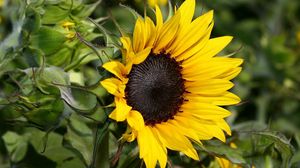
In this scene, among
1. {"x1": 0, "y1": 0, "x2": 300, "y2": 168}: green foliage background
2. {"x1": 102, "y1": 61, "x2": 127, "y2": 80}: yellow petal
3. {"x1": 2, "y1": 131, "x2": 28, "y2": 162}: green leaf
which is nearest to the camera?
{"x1": 102, "y1": 61, "x2": 127, "y2": 80}: yellow petal

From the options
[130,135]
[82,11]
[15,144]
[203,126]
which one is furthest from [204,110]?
[15,144]

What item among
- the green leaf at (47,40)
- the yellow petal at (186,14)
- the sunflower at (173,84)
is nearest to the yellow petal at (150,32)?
the sunflower at (173,84)

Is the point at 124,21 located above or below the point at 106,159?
below

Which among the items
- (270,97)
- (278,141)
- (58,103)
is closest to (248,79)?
(270,97)

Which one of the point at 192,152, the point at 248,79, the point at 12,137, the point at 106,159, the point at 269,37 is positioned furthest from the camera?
the point at 269,37

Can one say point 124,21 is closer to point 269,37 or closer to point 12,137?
point 269,37

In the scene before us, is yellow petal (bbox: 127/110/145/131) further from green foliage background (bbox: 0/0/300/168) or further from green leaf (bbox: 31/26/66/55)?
green leaf (bbox: 31/26/66/55)

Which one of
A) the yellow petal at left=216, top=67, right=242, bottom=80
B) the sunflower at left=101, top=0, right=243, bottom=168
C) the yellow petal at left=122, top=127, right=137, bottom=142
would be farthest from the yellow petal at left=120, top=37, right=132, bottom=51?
the yellow petal at left=216, top=67, right=242, bottom=80
